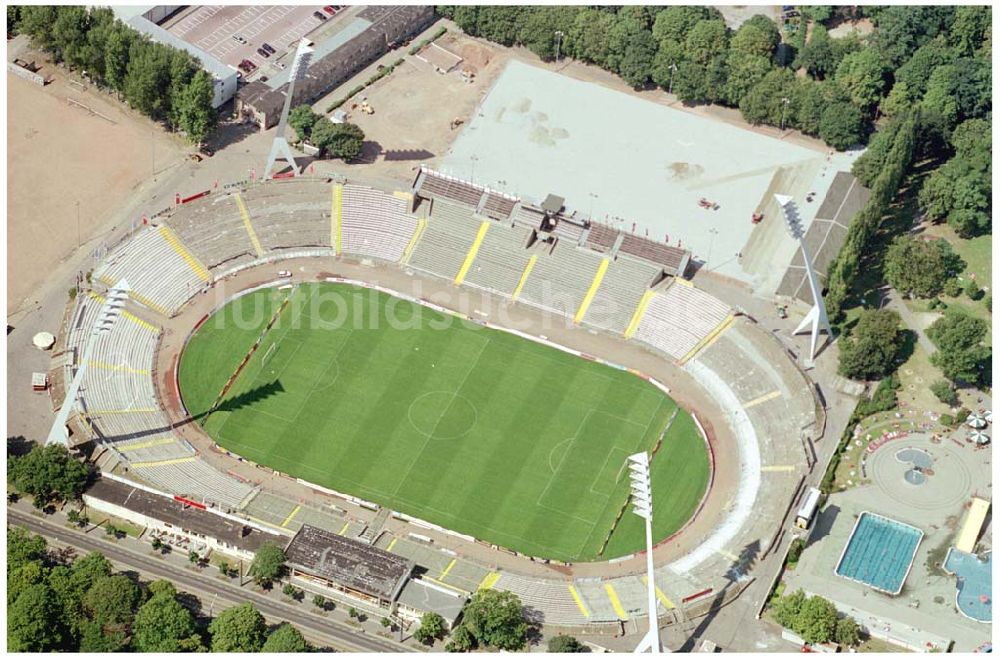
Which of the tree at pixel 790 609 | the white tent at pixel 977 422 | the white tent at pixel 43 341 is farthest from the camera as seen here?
the white tent at pixel 43 341

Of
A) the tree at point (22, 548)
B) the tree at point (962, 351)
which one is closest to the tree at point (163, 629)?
the tree at point (22, 548)

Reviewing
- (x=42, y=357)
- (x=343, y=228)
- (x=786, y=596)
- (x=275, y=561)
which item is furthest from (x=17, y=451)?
(x=786, y=596)

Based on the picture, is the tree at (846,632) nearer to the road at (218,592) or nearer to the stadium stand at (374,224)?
the road at (218,592)

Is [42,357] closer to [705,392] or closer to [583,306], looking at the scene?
[583,306]

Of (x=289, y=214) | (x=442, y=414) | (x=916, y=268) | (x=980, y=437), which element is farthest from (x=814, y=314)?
(x=289, y=214)

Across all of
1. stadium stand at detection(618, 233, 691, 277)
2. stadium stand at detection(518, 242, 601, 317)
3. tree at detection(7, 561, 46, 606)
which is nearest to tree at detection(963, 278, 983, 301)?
stadium stand at detection(618, 233, 691, 277)

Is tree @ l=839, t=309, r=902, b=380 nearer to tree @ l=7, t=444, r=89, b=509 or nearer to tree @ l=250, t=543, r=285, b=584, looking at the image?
tree @ l=250, t=543, r=285, b=584
